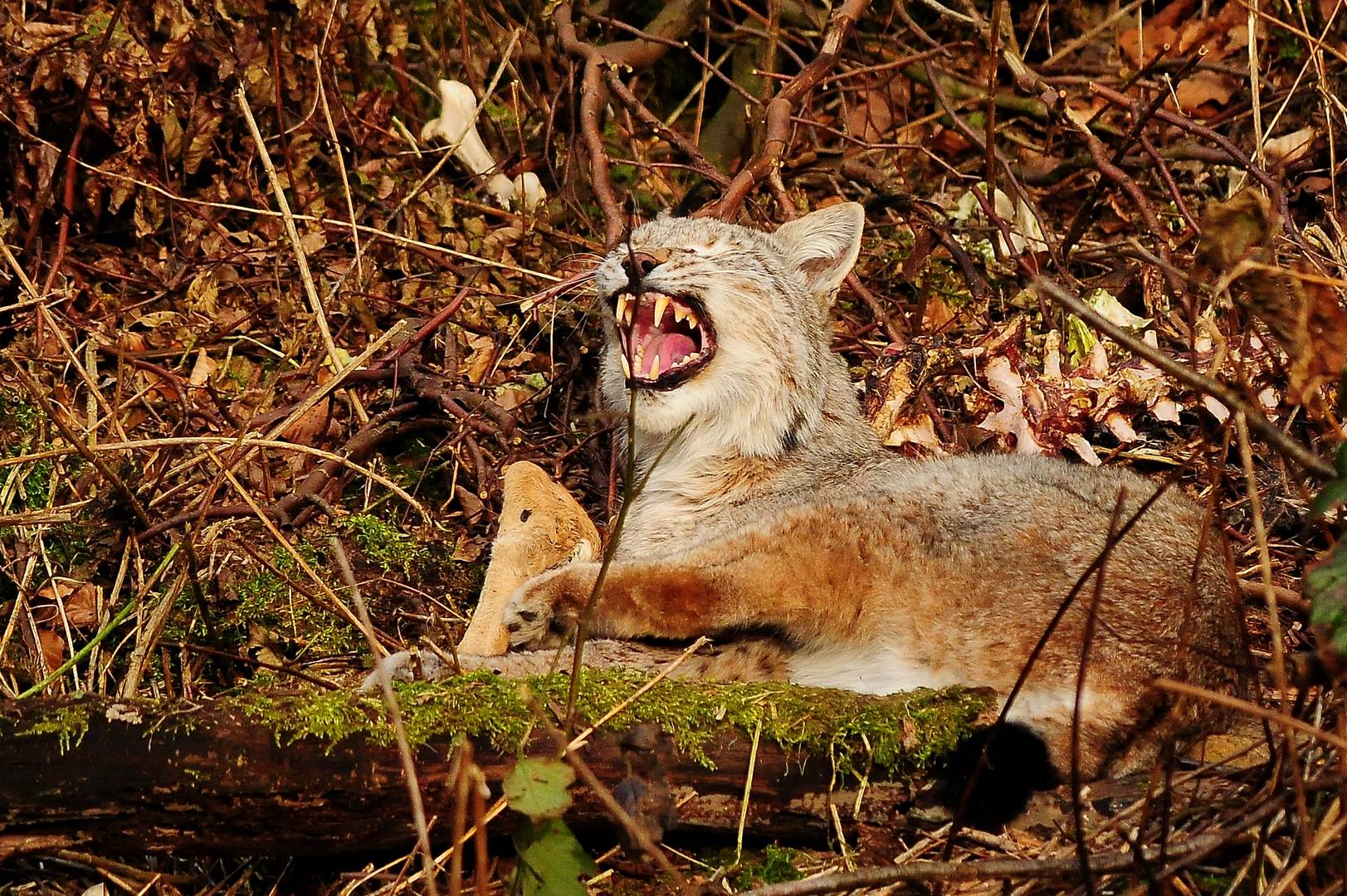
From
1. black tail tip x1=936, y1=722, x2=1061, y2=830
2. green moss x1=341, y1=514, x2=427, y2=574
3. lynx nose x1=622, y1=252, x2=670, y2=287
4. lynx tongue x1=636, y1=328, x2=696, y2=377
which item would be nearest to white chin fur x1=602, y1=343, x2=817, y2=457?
lynx tongue x1=636, y1=328, x2=696, y2=377

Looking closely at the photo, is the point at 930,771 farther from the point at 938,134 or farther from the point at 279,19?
the point at 938,134

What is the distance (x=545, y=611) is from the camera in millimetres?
4426

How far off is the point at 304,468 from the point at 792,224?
259 cm

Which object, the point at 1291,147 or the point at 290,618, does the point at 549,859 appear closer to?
the point at 290,618

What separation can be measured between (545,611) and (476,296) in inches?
114

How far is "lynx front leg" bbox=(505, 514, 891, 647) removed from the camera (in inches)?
169

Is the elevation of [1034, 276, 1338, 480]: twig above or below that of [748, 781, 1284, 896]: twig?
above

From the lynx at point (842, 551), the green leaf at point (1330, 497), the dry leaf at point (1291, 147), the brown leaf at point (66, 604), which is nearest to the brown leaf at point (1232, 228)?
the green leaf at point (1330, 497)

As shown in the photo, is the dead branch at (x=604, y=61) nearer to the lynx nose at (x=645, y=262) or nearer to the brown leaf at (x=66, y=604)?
the lynx nose at (x=645, y=262)

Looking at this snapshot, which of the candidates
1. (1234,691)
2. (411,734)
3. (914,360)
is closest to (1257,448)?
(914,360)

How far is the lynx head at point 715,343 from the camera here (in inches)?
205

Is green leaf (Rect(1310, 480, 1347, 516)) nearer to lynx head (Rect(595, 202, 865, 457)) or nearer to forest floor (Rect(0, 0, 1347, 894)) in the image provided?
forest floor (Rect(0, 0, 1347, 894))

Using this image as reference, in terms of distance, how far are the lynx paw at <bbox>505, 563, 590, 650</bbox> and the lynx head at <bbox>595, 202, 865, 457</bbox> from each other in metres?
1.00

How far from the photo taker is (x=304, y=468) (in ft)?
19.4
